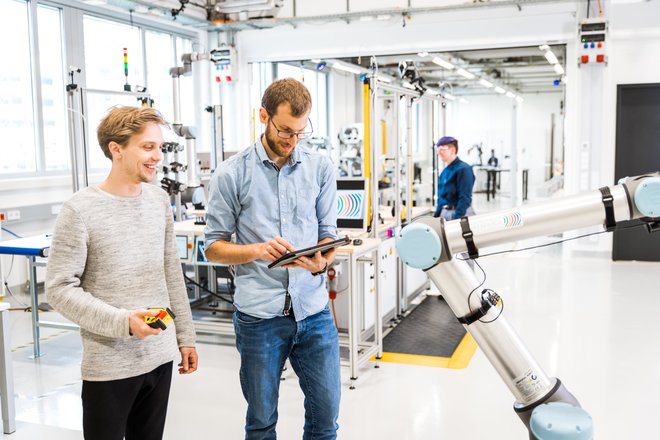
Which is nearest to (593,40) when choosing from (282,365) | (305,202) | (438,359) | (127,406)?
(438,359)

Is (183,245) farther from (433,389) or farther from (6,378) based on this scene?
(433,389)

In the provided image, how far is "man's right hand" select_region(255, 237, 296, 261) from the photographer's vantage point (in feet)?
5.96

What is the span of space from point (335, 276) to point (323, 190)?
2.44 meters

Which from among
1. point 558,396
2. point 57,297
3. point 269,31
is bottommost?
point 558,396

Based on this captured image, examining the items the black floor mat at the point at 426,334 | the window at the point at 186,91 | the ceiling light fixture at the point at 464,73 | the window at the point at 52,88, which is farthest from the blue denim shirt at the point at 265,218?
the ceiling light fixture at the point at 464,73

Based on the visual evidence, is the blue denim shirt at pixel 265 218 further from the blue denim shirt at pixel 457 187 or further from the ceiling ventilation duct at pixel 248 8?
the ceiling ventilation duct at pixel 248 8

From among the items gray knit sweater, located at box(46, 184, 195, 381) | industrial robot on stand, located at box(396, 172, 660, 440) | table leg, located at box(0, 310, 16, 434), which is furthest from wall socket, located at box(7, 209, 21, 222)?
industrial robot on stand, located at box(396, 172, 660, 440)

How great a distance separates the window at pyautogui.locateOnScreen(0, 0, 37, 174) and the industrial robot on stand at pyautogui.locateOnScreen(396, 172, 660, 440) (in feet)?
21.7

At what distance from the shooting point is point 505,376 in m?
1.30

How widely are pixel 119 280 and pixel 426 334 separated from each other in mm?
3538

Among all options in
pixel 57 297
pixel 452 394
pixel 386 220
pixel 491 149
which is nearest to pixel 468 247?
pixel 57 297

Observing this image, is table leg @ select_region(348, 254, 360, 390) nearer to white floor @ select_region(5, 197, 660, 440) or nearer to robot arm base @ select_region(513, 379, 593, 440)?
white floor @ select_region(5, 197, 660, 440)

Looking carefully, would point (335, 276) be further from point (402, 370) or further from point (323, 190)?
point (323, 190)

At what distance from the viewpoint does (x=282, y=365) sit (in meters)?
2.01
